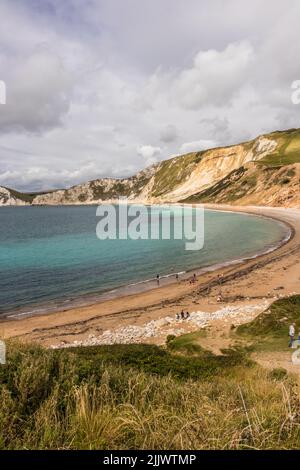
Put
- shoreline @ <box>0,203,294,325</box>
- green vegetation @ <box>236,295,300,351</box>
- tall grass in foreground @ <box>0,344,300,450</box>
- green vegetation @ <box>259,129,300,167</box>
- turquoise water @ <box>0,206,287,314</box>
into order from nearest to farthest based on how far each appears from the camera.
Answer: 1. tall grass in foreground @ <box>0,344,300,450</box>
2. green vegetation @ <box>236,295,300,351</box>
3. shoreline @ <box>0,203,294,325</box>
4. turquoise water @ <box>0,206,287,314</box>
5. green vegetation @ <box>259,129,300,167</box>

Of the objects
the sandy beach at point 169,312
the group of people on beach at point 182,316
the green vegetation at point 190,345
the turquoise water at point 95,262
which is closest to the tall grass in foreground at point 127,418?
the green vegetation at point 190,345

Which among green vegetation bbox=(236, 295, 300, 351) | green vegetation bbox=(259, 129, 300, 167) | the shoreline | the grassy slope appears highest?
green vegetation bbox=(259, 129, 300, 167)

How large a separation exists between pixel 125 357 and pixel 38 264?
38297mm

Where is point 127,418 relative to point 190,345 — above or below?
above

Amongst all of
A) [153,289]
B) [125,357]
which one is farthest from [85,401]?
[153,289]

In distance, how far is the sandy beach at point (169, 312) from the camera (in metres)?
23.8

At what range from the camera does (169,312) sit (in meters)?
29.2

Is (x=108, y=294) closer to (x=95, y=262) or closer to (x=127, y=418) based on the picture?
(x=95, y=262)

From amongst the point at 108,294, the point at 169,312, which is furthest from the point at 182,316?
the point at 108,294

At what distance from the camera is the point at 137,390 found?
6246 millimetres

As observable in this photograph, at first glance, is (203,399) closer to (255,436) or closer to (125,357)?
(255,436)

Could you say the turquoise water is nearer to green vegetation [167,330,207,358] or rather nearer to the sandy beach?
the sandy beach

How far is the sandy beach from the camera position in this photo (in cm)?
2375

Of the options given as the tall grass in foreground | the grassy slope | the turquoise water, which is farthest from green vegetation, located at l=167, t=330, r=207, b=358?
the turquoise water
